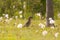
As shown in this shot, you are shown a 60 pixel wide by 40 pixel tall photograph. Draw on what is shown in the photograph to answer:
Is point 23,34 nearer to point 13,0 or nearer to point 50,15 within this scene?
point 50,15

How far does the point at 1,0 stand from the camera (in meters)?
25.1

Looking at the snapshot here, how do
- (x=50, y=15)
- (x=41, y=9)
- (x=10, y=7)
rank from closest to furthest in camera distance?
1. (x=50, y=15)
2. (x=41, y=9)
3. (x=10, y=7)

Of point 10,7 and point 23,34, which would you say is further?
point 10,7

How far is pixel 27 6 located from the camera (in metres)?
22.8

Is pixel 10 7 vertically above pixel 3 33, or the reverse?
pixel 10 7

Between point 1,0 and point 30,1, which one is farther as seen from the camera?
point 1,0

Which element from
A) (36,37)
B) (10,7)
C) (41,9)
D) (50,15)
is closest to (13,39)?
(36,37)

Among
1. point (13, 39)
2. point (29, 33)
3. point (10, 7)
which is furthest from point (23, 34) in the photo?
point (10, 7)

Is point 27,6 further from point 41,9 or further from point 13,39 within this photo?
point 13,39

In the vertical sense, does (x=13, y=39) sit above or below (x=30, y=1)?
below

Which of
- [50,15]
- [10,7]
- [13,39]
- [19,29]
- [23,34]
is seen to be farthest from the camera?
[10,7]

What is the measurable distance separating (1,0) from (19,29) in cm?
1315

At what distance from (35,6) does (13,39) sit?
1360cm

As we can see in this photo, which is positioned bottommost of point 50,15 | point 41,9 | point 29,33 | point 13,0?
point 29,33
